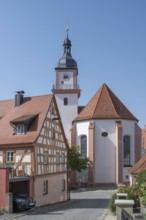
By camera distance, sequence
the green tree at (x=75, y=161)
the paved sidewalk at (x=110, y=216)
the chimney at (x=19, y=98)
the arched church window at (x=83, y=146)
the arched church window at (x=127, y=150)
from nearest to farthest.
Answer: the paved sidewalk at (x=110, y=216), the chimney at (x=19, y=98), the green tree at (x=75, y=161), the arched church window at (x=127, y=150), the arched church window at (x=83, y=146)

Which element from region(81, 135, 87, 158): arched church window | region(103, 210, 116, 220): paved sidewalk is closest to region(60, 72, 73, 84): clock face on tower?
region(81, 135, 87, 158): arched church window

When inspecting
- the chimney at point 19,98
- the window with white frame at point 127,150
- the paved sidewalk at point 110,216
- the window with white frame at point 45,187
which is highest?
the chimney at point 19,98

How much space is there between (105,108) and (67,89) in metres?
7.99

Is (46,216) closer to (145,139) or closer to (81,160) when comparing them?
(81,160)

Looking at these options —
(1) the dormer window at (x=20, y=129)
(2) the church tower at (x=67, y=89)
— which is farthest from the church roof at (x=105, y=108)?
(1) the dormer window at (x=20, y=129)

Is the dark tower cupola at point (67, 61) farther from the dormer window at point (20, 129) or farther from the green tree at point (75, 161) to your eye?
the dormer window at point (20, 129)

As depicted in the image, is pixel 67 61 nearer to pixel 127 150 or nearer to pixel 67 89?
pixel 67 89

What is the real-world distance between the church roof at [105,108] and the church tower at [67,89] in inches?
117

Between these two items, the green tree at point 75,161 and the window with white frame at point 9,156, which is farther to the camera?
the green tree at point 75,161

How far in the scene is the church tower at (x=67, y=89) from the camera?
52.9m

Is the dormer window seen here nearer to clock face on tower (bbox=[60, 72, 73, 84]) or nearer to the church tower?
the church tower

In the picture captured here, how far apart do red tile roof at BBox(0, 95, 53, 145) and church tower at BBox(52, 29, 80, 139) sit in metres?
20.8

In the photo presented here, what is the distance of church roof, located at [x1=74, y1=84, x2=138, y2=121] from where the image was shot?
47.8 m

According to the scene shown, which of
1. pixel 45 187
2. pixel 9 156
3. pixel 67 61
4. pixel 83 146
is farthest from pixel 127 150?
pixel 9 156
